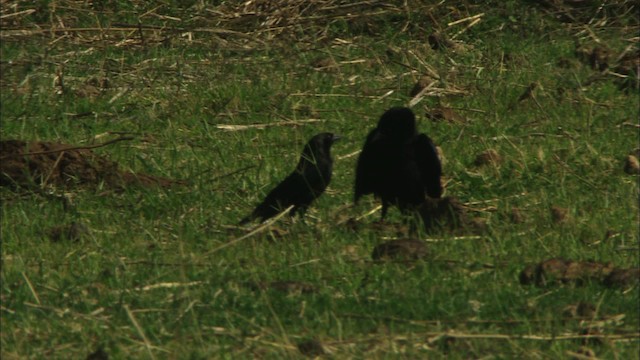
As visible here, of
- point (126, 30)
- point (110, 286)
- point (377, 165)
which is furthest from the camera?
point (126, 30)

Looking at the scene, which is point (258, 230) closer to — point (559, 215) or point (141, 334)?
point (559, 215)

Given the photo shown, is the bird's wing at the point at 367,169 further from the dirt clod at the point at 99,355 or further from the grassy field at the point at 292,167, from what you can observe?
the dirt clod at the point at 99,355

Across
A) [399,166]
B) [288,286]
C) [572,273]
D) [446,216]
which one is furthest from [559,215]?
[288,286]

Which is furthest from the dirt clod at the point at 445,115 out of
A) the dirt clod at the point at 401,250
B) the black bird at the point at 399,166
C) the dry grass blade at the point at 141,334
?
the dry grass blade at the point at 141,334

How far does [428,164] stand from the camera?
23.2 feet

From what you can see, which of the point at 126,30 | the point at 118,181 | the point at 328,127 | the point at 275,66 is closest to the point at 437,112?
the point at 328,127

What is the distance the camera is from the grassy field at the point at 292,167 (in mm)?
5418

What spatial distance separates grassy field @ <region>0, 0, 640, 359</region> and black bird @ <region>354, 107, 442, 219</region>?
181 millimetres

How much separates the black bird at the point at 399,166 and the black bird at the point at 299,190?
0.20m

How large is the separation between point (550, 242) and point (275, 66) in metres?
3.78

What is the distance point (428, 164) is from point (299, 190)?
626 mm

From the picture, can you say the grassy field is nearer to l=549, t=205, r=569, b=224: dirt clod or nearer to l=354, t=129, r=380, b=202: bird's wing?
l=549, t=205, r=569, b=224: dirt clod

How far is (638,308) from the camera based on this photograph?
5531 millimetres

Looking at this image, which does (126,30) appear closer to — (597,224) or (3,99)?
(3,99)
